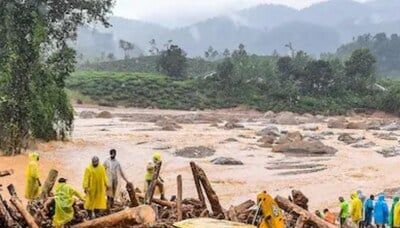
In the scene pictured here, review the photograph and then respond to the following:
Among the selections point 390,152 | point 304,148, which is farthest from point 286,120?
point 390,152

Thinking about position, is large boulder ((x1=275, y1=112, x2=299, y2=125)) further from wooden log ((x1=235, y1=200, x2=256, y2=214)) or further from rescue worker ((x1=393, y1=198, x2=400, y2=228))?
wooden log ((x1=235, y1=200, x2=256, y2=214))

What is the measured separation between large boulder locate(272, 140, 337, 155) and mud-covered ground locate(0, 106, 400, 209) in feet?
3.49

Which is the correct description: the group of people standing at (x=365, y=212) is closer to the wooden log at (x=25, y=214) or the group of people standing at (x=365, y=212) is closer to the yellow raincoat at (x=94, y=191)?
the yellow raincoat at (x=94, y=191)

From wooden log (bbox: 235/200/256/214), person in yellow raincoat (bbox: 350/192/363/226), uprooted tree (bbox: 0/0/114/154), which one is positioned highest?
uprooted tree (bbox: 0/0/114/154)

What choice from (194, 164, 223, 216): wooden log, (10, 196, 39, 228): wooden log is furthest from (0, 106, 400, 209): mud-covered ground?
(10, 196, 39, 228): wooden log

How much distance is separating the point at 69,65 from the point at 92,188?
25.8 meters

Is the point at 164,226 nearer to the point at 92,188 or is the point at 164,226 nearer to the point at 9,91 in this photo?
the point at 92,188

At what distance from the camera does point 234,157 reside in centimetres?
3856

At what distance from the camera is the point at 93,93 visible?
87438mm

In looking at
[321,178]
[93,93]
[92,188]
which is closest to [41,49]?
[321,178]

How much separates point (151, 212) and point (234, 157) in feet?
95.3

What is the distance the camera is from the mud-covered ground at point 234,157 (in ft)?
89.6

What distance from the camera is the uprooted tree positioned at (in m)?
31.9

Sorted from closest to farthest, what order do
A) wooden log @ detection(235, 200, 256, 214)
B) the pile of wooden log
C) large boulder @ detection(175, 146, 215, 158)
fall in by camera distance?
the pile of wooden log < wooden log @ detection(235, 200, 256, 214) < large boulder @ detection(175, 146, 215, 158)
